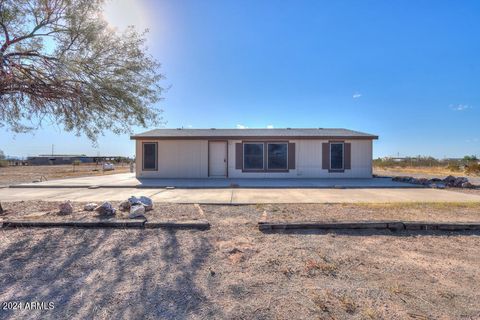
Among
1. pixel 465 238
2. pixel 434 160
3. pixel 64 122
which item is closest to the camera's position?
pixel 465 238

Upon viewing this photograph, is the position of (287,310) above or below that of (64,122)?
below

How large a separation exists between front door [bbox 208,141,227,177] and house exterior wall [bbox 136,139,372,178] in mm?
225

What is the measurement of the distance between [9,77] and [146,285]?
4865mm

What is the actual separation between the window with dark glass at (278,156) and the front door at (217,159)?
2.45 meters

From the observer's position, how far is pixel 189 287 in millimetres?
2826

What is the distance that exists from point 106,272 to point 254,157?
12.2 meters

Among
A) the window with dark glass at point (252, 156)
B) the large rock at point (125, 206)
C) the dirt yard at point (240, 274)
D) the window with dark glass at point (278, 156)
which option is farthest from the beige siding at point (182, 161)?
the dirt yard at point (240, 274)

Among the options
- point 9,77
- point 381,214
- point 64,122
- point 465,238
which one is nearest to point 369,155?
point 381,214

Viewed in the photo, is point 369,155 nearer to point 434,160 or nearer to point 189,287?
point 189,287

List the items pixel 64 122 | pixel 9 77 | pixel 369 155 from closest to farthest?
1. pixel 9 77
2. pixel 64 122
3. pixel 369 155

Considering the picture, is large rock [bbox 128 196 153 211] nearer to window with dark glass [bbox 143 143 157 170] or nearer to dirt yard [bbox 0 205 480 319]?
dirt yard [bbox 0 205 480 319]

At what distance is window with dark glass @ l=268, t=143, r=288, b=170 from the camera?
49.4 feet

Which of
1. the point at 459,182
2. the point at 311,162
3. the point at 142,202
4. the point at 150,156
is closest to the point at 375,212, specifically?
the point at 142,202

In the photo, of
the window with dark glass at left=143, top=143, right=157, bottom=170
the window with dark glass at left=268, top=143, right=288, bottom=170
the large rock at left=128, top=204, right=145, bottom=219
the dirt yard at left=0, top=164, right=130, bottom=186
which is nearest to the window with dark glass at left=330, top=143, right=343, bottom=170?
the window with dark glass at left=268, top=143, right=288, bottom=170
